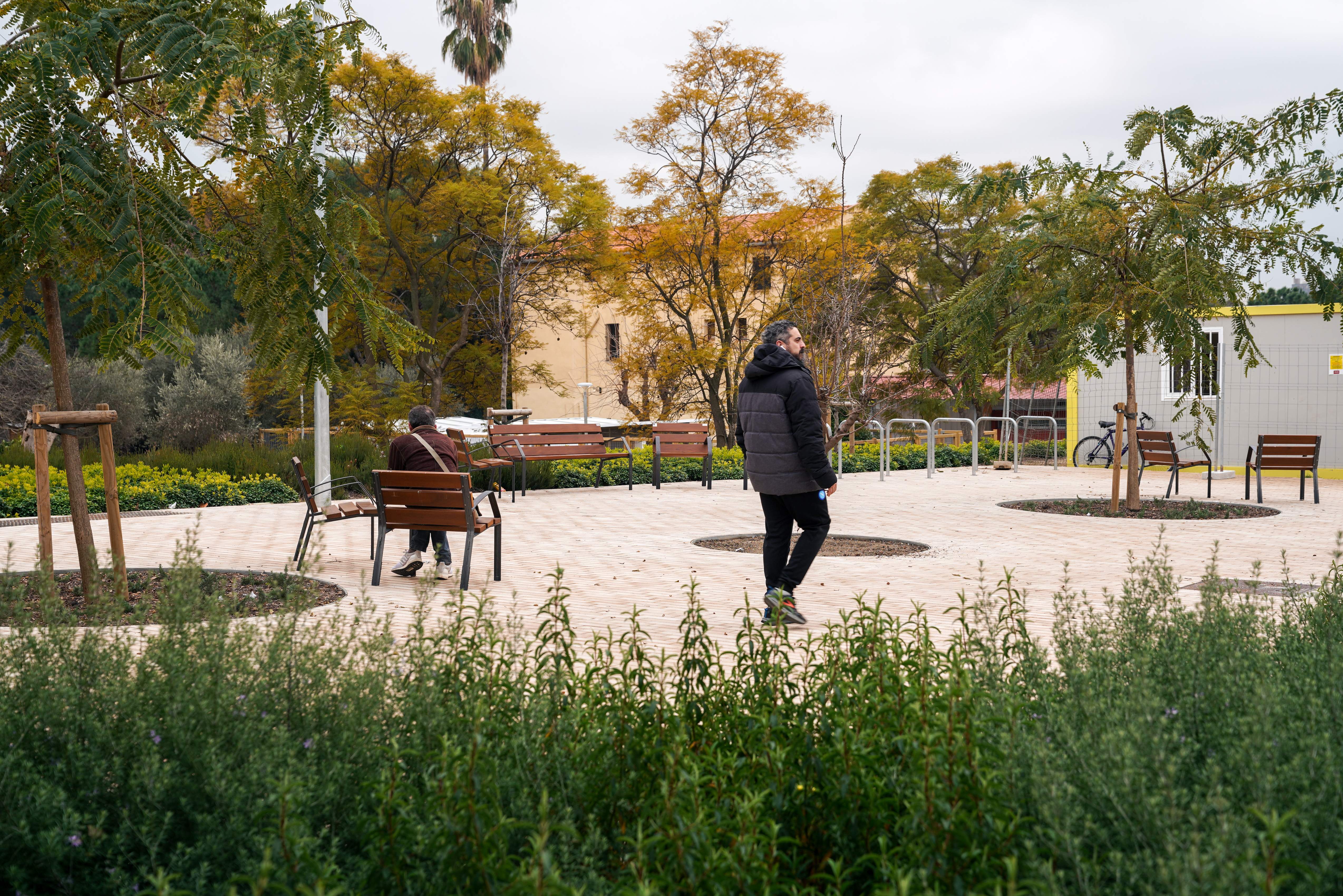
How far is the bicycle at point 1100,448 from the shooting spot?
84.1 feet

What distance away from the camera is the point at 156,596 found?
736 centimetres

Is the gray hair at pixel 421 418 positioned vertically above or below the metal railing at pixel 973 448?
above

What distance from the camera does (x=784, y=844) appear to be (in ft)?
9.30

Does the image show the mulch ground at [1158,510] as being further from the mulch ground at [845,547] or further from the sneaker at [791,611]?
the sneaker at [791,611]

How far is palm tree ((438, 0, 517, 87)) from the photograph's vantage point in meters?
→ 43.6

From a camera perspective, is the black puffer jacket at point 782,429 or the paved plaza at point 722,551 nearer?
the black puffer jacket at point 782,429

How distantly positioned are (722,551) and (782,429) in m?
3.73

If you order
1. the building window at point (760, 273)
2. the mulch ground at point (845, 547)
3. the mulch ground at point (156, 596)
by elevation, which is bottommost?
the mulch ground at point (845, 547)

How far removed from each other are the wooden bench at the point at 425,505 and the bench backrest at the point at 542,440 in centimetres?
909

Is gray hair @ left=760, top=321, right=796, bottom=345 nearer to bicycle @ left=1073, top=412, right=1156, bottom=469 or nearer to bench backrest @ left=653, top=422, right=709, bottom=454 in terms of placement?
bench backrest @ left=653, top=422, right=709, bottom=454

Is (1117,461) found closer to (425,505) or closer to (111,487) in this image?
(425,505)

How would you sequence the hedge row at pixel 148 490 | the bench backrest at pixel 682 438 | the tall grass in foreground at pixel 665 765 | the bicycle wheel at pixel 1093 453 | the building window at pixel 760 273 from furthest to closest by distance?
the building window at pixel 760 273 < the bicycle wheel at pixel 1093 453 < the bench backrest at pixel 682 438 < the hedge row at pixel 148 490 < the tall grass in foreground at pixel 665 765

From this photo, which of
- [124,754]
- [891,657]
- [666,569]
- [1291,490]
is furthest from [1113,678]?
[1291,490]

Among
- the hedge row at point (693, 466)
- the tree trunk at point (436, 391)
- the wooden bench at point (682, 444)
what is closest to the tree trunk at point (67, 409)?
the hedge row at point (693, 466)
